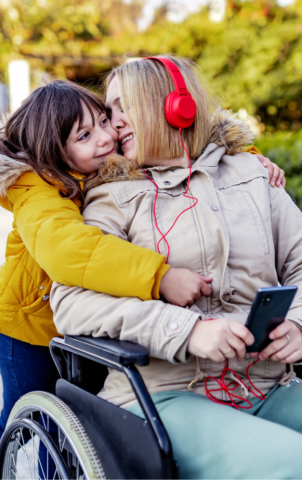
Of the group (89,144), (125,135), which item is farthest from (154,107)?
(89,144)

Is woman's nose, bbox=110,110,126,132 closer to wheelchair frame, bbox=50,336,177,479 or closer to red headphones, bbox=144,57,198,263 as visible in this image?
red headphones, bbox=144,57,198,263

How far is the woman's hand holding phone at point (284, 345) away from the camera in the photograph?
1.36 meters

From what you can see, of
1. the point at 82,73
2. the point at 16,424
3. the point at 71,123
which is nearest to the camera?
the point at 16,424

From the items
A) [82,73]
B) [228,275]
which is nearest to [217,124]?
[228,275]

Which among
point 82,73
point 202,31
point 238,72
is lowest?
point 82,73

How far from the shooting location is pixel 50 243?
4.62ft

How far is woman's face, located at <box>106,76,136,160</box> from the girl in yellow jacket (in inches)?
1.2

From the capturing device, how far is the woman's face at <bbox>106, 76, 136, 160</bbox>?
5.80ft

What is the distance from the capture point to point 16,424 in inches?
59.1

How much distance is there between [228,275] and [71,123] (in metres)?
0.81

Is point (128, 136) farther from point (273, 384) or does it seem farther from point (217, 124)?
point (273, 384)

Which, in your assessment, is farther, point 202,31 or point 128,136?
point 202,31

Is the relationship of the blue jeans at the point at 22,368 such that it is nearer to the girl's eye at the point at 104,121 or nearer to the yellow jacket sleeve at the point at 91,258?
the yellow jacket sleeve at the point at 91,258

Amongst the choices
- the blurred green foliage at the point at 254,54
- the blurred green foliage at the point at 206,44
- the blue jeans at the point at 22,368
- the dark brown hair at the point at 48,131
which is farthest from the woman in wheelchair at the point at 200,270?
the blurred green foliage at the point at 254,54
